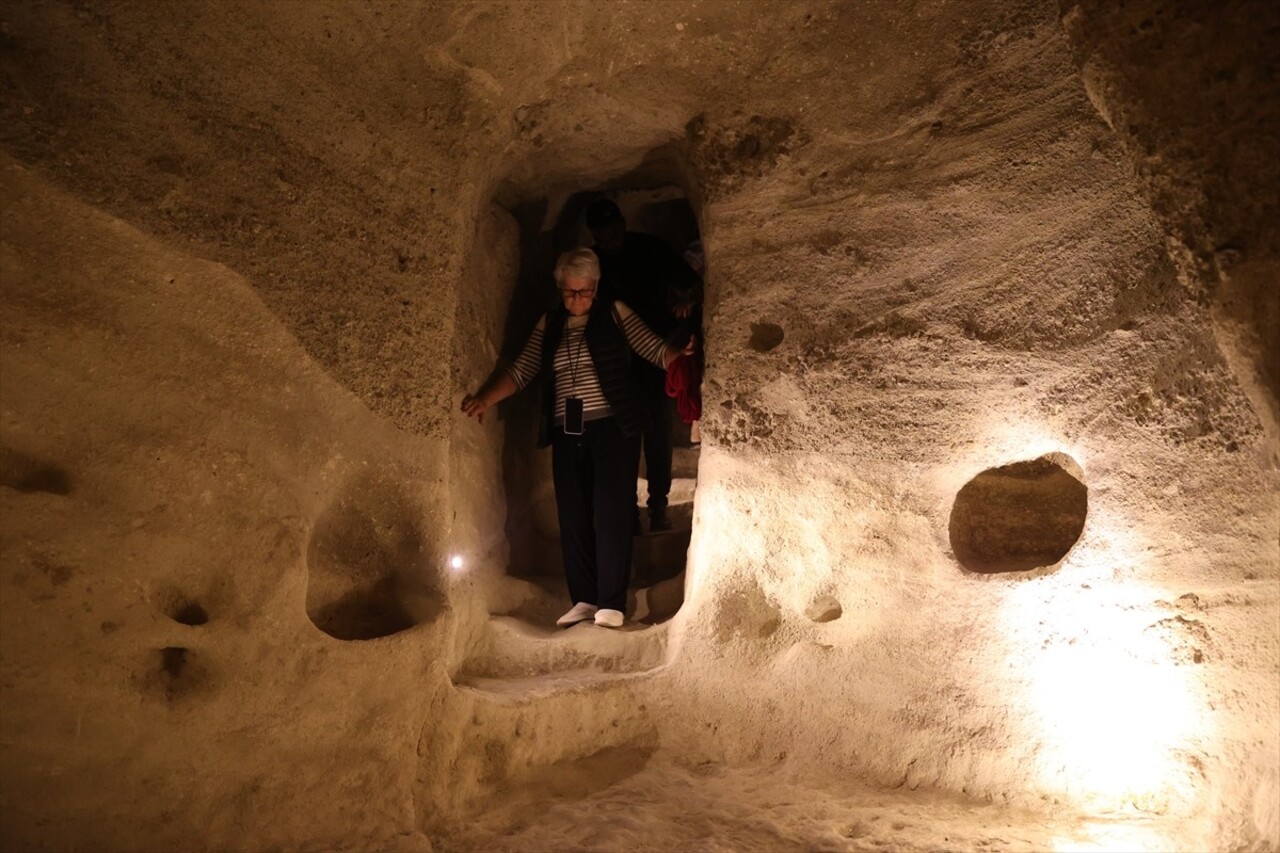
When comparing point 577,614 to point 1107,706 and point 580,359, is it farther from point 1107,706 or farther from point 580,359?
point 1107,706

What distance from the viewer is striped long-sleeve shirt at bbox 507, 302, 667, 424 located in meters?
3.88

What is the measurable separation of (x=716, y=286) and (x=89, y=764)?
2.32m

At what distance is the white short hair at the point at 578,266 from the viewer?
3832mm

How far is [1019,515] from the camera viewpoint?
2.96 meters

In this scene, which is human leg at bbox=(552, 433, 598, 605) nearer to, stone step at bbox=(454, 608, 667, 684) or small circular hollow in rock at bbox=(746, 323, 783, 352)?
stone step at bbox=(454, 608, 667, 684)

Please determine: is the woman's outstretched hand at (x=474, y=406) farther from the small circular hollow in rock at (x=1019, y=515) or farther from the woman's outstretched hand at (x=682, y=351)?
the small circular hollow in rock at (x=1019, y=515)

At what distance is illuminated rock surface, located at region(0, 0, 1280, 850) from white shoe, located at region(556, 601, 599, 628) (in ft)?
0.95

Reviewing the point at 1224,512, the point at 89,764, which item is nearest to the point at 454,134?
the point at 89,764

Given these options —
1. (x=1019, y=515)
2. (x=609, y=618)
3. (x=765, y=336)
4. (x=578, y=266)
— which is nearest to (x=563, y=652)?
(x=609, y=618)

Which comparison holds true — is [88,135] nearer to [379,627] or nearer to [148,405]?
[148,405]

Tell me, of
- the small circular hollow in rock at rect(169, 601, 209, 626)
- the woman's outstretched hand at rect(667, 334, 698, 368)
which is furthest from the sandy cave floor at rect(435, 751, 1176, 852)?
the woman's outstretched hand at rect(667, 334, 698, 368)

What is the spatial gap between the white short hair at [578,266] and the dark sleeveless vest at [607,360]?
0.14 meters

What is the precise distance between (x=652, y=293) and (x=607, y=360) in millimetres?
674

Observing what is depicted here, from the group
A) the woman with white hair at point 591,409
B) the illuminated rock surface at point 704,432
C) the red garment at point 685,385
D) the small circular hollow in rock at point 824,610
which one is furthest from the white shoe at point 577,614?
the small circular hollow in rock at point 824,610
